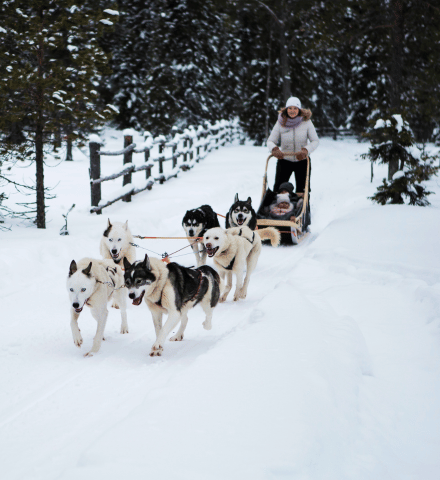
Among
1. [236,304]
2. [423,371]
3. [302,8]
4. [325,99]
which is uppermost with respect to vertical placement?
[302,8]

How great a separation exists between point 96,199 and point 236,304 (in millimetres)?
4810

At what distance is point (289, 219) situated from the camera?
7820mm

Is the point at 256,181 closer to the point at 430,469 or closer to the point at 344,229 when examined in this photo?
the point at 344,229

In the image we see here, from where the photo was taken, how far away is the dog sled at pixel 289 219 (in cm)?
757

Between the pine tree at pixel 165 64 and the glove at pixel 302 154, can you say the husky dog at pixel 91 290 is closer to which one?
the glove at pixel 302 154

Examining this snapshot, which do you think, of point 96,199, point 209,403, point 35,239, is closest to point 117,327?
point 209,403

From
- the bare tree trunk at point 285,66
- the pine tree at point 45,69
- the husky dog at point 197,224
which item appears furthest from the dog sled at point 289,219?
the bare tree trunk at point 285,66

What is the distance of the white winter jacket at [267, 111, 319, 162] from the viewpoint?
8477 millimetres

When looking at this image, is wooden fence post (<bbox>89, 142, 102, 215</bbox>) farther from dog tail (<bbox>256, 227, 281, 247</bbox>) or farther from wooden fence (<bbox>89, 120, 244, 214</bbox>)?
dog tail (<bbox>256, 227, 281, 247</bbox>)

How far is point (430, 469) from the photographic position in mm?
2225

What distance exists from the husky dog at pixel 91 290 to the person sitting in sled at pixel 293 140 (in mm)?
4958

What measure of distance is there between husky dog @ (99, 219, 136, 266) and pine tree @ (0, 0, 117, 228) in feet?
8.96

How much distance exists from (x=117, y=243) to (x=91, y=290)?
4.23ft

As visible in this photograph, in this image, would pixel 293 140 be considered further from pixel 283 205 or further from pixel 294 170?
pixel 283 205
